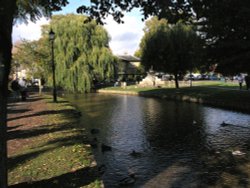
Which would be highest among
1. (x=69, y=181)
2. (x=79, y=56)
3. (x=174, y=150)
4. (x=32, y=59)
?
(x=79, y=56)

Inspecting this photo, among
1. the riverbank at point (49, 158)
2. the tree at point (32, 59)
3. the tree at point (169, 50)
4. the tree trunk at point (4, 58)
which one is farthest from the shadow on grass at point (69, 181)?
the tree at point (32, 59)

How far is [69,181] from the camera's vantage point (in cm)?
802

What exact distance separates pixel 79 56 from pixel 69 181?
4468cm

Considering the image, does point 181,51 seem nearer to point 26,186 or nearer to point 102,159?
point 102,159

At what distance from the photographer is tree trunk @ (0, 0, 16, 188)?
546cm

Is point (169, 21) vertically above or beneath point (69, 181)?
above

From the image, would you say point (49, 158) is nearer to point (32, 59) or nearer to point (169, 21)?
point (169, 21)

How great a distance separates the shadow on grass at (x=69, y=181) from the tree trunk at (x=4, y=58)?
1739 millimetres

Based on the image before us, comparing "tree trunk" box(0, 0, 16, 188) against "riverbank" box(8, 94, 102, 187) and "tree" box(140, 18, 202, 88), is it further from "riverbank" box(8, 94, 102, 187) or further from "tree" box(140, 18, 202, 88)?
"tree" box(140, 18, 202, 88)

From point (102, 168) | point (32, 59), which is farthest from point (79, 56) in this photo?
point (102, 168)

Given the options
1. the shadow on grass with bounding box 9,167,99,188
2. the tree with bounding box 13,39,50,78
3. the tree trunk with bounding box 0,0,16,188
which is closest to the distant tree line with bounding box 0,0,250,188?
the tree trunk with bounding box 0,0,16,188

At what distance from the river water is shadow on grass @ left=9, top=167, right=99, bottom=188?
54.5 inches

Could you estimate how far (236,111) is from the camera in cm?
2483

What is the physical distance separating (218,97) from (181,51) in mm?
13749
